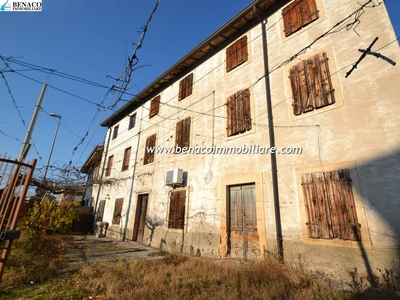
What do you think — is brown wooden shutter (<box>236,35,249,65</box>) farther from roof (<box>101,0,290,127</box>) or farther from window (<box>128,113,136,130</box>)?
window (<box>128,113,136,130</box>)

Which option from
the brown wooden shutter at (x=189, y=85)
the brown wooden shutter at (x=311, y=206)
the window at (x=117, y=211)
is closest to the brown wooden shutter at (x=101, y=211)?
the window at (x=117, y=211)

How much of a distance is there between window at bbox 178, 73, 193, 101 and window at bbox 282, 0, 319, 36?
462 cm

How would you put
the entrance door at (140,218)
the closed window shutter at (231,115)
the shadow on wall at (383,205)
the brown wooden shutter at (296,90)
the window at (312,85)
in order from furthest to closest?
the entrance door at (140,218) < the closed window shutter at (231,115) < the brown wooden shutter at (296,90) < the window at (312,85) < the shadow on wall at (383,205)

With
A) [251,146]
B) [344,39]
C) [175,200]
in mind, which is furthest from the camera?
[175,200]

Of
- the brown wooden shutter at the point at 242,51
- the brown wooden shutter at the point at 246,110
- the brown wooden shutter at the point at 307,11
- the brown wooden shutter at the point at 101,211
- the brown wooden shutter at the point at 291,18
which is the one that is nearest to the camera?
the brown wooden shutter at the point at 307,11

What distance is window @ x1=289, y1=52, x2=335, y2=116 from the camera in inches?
214

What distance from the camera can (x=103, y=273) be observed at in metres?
4.52

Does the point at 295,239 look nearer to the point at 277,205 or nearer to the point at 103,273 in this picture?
the point at 277,205

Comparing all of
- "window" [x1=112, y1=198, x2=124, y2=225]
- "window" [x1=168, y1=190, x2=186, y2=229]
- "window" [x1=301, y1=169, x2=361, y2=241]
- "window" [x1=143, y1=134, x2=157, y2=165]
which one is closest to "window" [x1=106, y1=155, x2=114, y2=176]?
"window" [x1=112, y1=198, x2=124, y2=225]

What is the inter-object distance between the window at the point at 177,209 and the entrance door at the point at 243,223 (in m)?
2.19

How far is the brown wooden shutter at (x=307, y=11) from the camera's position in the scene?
6.34 m

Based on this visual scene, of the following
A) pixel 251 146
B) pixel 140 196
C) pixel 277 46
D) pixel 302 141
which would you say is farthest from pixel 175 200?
pixel 277 46

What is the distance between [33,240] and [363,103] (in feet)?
30.7

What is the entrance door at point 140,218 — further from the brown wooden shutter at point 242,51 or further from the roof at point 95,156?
the roof at point 95,156
